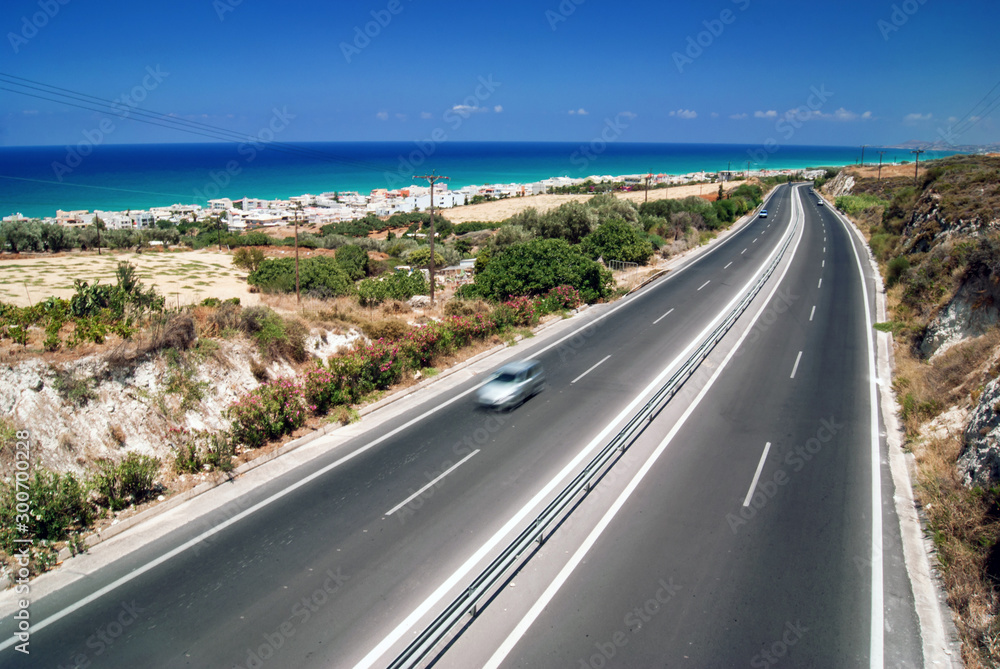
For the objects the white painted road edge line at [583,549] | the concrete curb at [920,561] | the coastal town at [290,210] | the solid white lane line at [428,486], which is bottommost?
the concrete curb at [920,561]

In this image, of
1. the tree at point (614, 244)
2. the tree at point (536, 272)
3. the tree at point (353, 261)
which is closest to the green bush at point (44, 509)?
the tree at point (536, 272)

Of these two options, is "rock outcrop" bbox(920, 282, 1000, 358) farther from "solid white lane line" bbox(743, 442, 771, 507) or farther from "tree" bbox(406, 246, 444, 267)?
"tree" bbox(406, 246, 444, 267)

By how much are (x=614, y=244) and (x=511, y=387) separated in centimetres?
2748

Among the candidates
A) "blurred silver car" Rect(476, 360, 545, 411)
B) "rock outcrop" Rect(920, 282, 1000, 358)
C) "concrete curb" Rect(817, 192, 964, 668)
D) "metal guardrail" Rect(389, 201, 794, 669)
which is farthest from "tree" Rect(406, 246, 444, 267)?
"concrete curb" Rect(817, 192, 964, 668)

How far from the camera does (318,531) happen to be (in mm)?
11008

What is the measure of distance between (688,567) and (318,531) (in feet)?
23.1

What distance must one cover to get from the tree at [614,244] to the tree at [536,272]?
10.5 m

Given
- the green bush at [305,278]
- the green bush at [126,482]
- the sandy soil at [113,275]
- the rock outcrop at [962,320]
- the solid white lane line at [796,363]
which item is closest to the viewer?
the green bush at [126,482]

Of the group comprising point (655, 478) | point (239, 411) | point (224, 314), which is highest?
point (224, 314)

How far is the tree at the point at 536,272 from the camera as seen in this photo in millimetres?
29875

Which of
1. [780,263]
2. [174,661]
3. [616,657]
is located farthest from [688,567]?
[780,263]

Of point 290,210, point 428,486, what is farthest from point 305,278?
point 290,210

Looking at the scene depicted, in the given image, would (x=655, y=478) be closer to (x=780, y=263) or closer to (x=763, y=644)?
(x=763, y=644)

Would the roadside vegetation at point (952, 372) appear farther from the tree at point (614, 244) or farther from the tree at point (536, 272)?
the tree at point (614, 244)
